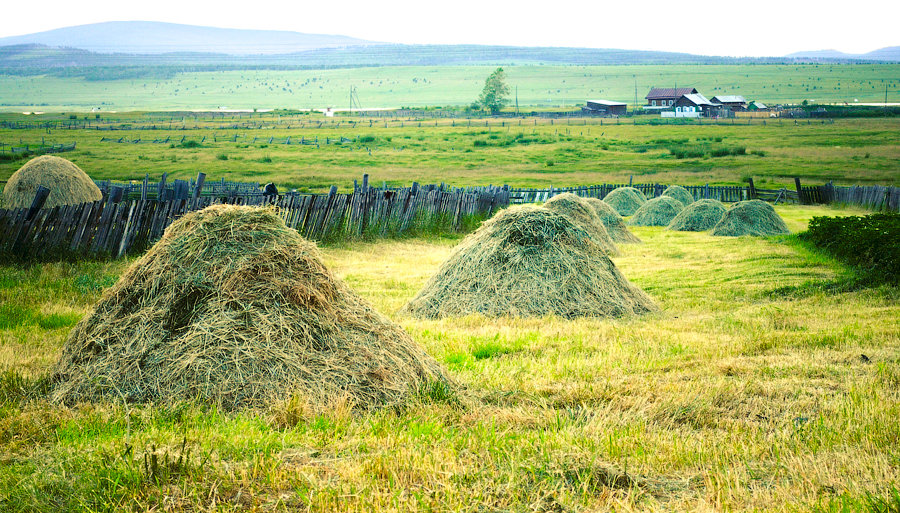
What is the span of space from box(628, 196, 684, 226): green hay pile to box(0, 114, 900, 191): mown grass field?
1416cm

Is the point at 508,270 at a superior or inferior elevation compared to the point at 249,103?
inferior

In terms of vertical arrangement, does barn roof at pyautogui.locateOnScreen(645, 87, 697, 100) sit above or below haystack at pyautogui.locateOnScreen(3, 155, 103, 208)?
above

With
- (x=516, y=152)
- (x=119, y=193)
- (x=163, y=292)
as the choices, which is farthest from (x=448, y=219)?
(x=516, y=152)

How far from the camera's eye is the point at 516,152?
60.0m

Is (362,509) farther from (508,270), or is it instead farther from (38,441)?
(508,270)

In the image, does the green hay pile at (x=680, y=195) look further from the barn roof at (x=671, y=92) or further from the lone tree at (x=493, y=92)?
the barn roof at (x=671, y=92)

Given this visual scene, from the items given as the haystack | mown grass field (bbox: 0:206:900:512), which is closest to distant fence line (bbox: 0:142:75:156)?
the haystack

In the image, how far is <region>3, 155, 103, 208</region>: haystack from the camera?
2027 centimetres

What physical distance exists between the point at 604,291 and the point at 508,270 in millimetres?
1428

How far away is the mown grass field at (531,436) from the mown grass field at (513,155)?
2981 cm

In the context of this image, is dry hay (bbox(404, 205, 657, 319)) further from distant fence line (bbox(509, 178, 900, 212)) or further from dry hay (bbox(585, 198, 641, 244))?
distant fence line (bbox(509, 178, 900, 212))

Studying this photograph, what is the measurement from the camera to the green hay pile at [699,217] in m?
25.1

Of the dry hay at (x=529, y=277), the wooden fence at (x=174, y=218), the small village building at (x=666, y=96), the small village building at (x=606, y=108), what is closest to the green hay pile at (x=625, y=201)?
the wooden fence at (x=174, y=218)

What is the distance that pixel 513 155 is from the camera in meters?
57.7
